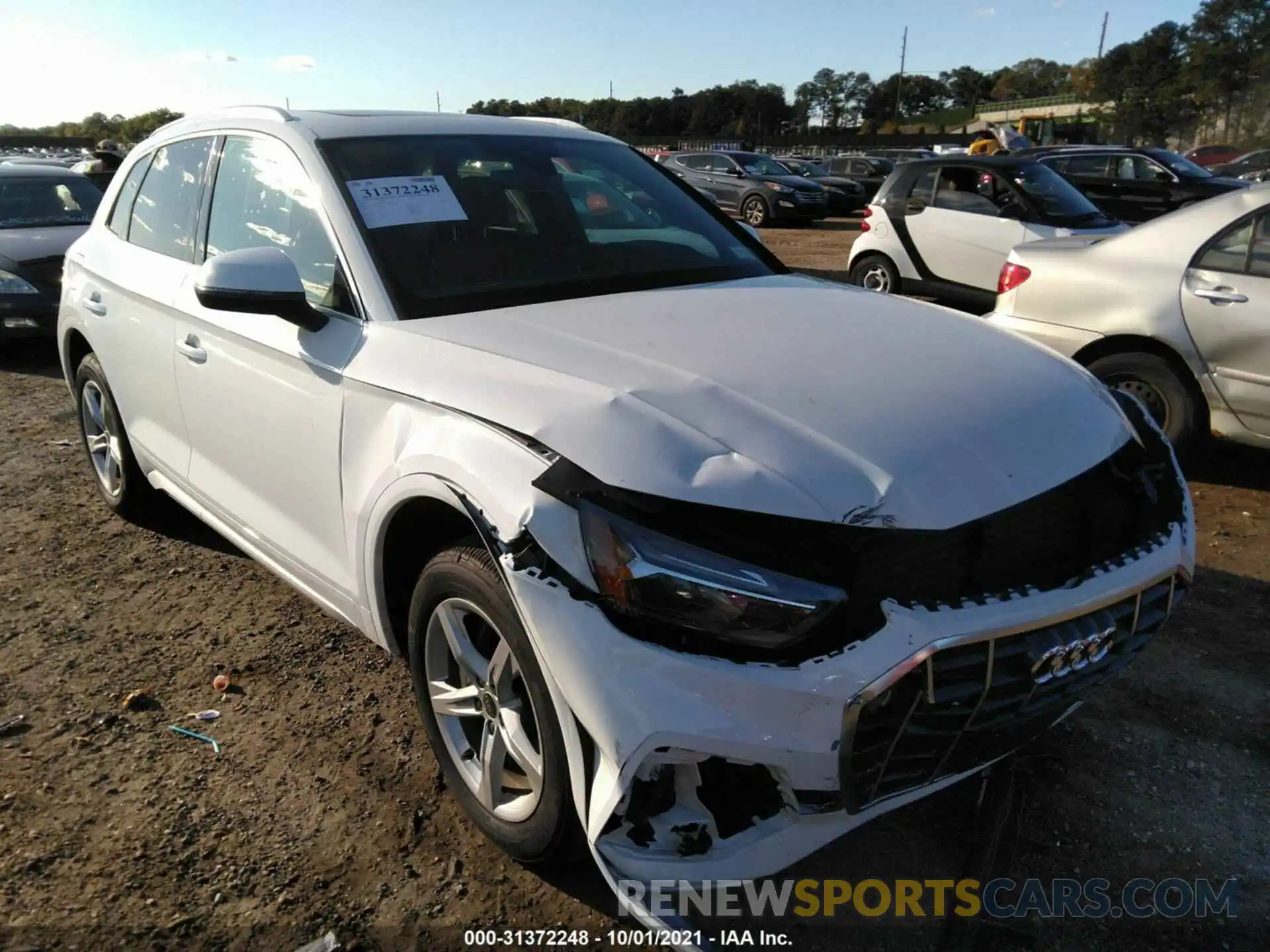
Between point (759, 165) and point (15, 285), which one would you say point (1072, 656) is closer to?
point (15, 285)

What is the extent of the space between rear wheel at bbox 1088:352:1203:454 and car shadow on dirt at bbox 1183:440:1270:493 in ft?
0.58

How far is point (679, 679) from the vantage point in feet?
5.53

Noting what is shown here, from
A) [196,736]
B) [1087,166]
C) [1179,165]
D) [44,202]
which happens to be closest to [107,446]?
[196,736]

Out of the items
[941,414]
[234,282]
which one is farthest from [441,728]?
[941,414]

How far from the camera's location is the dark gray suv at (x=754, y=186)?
2000cm

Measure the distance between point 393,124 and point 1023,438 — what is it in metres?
2.31

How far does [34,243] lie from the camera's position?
8.42 meters

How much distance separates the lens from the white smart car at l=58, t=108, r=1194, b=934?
1.72 metres

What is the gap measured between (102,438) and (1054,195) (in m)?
8.32

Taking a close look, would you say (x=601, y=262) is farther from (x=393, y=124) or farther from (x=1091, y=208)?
(x=1091, y=208)

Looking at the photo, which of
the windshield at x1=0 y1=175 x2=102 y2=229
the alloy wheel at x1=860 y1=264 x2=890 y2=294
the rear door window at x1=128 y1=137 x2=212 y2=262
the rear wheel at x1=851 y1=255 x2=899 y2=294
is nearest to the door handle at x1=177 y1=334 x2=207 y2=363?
the rear door window at x1=128 y1=137 x2=212 y2=262

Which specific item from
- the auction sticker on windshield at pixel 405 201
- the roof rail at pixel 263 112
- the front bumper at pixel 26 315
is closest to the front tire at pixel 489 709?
Result: the auction sticker on windshield at pixel 405 201

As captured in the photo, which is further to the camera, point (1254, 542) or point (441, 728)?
point (1254, 542)
